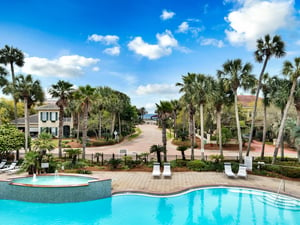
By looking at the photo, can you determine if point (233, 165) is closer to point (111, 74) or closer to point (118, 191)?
point (118, 191)

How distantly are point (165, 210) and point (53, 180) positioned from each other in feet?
25.0

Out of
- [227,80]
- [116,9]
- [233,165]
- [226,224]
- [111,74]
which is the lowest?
[226,224]

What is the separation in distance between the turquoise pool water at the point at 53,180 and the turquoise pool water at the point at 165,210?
1521 millimetres

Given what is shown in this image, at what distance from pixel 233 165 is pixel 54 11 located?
18741 millimetres

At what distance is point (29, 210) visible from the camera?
409 inches

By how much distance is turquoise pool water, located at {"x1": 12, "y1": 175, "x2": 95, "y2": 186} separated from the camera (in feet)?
41.6

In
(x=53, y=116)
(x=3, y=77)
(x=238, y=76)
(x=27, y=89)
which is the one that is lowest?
(x=53, y=116)

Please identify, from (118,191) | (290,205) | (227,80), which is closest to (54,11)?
(118,191)

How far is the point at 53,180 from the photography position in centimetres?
1327

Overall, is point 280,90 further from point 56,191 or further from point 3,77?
point 3,77

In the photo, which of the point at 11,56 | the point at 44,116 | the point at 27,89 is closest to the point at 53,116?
the point at 44,116

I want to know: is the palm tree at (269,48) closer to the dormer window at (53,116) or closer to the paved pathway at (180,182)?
the paved pathway at (180,182)

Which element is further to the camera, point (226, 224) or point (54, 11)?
point (54, 11)

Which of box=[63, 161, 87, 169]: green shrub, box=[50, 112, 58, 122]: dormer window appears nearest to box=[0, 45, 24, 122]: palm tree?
box=[63, 161, 87, 169]: green shrub
